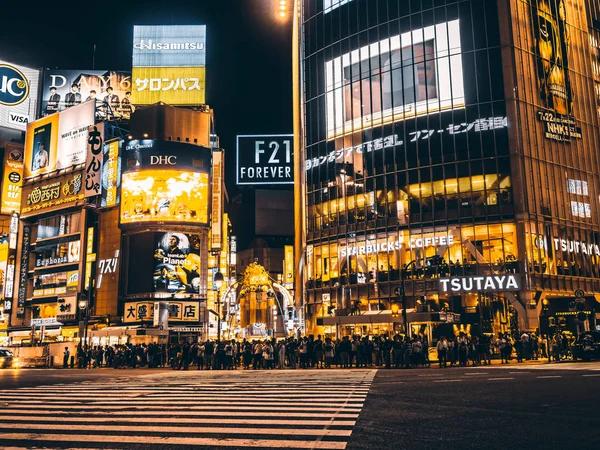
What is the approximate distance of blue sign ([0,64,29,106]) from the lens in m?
82.8

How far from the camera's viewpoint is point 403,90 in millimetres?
53750

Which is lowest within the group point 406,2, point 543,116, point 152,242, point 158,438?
point 158,438

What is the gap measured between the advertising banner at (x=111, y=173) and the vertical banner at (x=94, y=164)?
53cm

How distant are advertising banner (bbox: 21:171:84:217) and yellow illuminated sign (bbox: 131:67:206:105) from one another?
12.4 metres

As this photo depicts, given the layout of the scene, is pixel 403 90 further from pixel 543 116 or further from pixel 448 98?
pixel 543 116

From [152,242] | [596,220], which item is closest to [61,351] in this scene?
[152,242]

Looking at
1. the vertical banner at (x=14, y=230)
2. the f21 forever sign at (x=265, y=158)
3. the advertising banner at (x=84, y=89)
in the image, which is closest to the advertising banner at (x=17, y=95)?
A: the advertising banner at (x=84, y=89)

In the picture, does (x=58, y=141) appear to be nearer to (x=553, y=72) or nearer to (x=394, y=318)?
(x=394, y=318)

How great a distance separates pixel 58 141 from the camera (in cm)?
7069

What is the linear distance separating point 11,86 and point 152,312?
4522 cm

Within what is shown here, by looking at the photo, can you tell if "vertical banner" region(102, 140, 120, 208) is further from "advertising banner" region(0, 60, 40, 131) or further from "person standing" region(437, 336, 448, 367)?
"person standing" region(437, 336, 448, 367)

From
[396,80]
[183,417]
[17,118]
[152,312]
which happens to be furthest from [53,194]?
[183,417]

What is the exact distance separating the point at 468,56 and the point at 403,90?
6.30 meters

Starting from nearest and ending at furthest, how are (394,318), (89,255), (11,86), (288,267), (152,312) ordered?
(394,318) < (152,312) < (89,255) < (11,86) < (288,267)
